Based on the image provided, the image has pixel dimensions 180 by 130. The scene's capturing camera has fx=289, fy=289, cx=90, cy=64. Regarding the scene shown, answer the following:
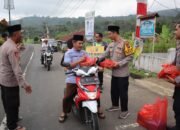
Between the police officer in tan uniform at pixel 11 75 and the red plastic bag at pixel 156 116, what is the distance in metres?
2.09

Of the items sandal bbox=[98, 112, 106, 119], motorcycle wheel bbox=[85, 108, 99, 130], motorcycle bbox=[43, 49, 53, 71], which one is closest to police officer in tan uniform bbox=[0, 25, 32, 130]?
motorcycle wheel bbox=[85, 108, 99, 130]

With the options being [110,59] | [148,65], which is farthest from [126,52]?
[148,65]

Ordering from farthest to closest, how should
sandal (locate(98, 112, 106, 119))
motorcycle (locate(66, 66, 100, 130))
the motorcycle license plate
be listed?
sandal (locate(98, 112, 106, 119)) → the motorcycle license plate → motorcycle (locate(66, 66, 100, 130))

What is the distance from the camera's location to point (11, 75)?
5.14 meters

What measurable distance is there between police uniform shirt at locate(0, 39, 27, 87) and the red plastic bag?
7.18ft

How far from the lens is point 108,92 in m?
9.05

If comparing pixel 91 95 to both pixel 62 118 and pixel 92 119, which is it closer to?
pixel 92 119

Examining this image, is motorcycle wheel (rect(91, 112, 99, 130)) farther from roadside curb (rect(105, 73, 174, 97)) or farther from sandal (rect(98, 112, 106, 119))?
roadside curb (rect(105, 73, 174, 97))

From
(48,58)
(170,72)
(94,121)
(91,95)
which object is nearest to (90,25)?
(48,58)

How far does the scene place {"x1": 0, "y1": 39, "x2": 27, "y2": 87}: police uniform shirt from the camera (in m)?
4.88

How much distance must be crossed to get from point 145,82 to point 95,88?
17.0 ft

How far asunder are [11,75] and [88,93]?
141 cm

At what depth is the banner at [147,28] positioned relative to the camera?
11.6m

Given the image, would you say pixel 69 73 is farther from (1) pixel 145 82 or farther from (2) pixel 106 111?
(1) pixel 145 82
